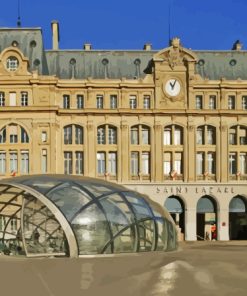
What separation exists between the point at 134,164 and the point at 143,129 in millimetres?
4658

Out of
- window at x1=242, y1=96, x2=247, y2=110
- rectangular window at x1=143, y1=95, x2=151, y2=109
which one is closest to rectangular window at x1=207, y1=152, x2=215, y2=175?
window at x1=242, y1=96, x2=247, y2=110

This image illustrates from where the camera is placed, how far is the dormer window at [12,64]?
285 feet

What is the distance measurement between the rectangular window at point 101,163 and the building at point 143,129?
0.13 meters

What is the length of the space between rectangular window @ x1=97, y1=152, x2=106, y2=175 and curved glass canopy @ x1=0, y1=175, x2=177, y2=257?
4641cm

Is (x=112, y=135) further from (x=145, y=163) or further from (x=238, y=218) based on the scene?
(x=238, y=218)

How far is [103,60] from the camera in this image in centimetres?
9350

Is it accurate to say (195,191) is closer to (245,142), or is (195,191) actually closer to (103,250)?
(245,142)

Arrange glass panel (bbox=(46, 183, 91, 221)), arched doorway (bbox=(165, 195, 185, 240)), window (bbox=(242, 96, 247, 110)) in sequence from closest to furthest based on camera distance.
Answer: glass panel (bbox=(46, 183, 91, 221)) → arched doorway (bbox=(165, 195, 185, 240)) → window (bbox=(242, 96, 247, 110))

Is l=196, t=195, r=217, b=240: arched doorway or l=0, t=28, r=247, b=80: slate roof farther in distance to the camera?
l=0, t=28, r=247, b=80: slate roof

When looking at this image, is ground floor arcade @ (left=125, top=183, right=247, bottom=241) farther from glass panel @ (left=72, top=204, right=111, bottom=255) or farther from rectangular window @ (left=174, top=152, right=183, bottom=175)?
glass panel @ (left=72, top=204, right=111, bottom=255)

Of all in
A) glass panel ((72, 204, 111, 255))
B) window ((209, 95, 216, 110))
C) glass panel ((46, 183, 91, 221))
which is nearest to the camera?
glass panel ((72, 204, 111, 255))

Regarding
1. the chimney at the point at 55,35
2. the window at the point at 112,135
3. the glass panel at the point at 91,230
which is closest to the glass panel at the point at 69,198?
the glass panel at the point at 91,230

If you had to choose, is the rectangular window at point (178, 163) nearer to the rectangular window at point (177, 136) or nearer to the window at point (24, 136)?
the rectangular window at point (177, 136)

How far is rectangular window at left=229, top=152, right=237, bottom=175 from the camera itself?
89.8 metres
